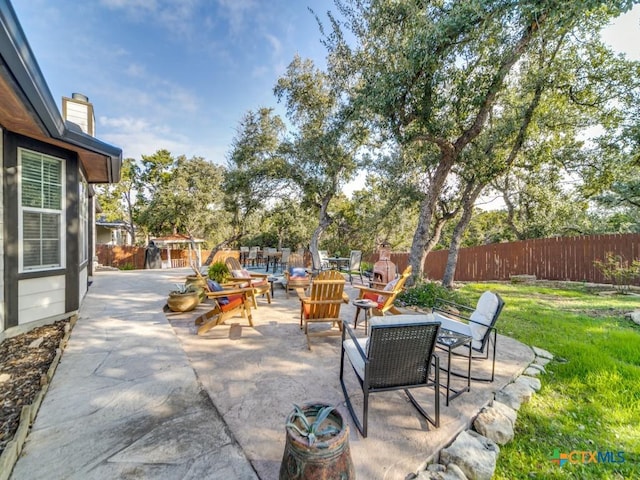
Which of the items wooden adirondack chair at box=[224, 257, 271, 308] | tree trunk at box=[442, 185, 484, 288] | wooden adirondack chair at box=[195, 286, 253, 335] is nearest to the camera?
wooden adirondack chair at box=[195, 286, 253, 335]

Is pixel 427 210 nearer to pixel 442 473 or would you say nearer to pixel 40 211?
pixel 442 473

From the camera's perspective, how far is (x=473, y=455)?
1.86 meters

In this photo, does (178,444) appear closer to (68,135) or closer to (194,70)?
(68,135)

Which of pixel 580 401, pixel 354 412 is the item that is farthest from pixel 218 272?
pixel 580 401

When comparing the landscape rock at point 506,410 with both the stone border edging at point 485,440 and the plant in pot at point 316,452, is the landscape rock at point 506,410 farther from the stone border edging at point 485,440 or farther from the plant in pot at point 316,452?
the plant in pot at point 316,452

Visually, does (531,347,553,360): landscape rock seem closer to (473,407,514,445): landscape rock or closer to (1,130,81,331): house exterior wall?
(473,407,514,445): landscape rock

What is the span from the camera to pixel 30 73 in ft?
7.57

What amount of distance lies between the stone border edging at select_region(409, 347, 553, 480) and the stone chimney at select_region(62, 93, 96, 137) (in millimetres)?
8995

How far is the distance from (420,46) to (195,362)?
243 inches

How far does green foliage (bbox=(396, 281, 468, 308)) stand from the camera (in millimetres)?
5680

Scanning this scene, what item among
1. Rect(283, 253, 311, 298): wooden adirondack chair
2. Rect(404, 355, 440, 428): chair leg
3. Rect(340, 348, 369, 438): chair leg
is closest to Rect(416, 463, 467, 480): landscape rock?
Rect(404, 355, 440, 428): chair leg

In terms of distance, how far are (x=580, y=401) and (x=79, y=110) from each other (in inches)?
411

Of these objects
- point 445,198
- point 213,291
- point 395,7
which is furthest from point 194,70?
point 445,198

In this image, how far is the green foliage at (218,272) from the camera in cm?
644
